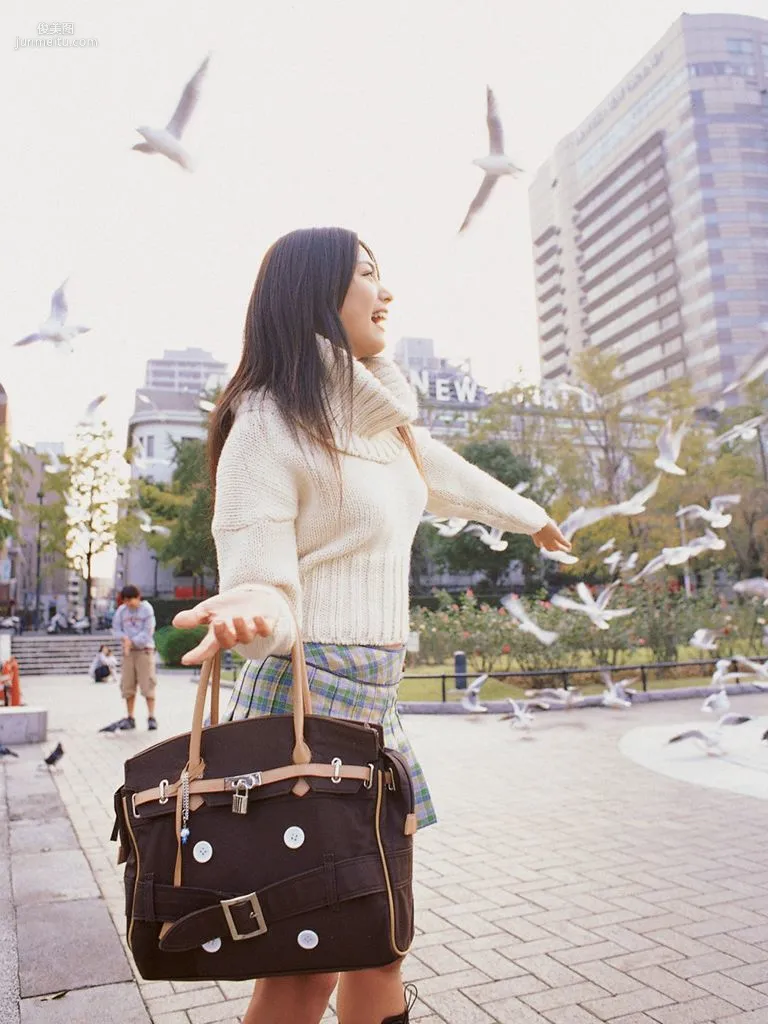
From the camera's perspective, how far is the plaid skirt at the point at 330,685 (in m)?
1.57

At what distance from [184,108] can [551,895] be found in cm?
467

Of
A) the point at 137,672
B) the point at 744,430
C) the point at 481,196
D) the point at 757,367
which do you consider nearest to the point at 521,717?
the point at 744,430

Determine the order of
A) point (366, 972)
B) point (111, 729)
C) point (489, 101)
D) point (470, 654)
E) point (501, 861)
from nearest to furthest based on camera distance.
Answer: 1. point (366, 972)
2. point (501, 861)
3. point (489, 101)
4. point (111, 729)
5. point (470, 654)

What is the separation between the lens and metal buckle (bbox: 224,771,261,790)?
4.30 feet

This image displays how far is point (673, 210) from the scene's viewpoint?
77.6 meters

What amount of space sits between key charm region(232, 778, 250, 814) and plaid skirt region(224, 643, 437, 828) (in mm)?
229

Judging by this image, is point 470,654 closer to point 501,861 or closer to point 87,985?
point 501,861

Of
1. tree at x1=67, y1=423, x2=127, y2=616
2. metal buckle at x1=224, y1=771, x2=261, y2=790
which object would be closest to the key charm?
metal buckle at x1=224, y1=771, x2=261, y2=790

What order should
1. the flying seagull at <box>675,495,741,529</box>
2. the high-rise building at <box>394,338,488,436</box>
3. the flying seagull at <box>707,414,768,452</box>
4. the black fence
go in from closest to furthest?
the flying seagull at <box>675,495,741,529</box>, the flying seagull at <box>707,414,768,452</box>, the black fence, the high-rise building at <box>394,338,488,436</box>

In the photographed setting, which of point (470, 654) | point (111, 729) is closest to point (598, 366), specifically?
point (470, 654)

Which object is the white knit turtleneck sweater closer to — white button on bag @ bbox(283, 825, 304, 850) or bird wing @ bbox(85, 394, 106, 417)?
white button on bag @ bbox(283, 825, 304, 850)

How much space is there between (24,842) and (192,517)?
28.4 m

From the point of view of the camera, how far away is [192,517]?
3250 cm

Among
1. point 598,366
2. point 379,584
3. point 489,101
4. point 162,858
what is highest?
point 598,366
